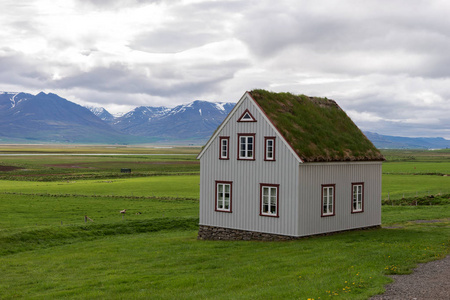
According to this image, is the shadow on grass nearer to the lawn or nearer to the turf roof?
the lawn

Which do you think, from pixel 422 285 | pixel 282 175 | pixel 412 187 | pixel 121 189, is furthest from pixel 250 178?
pixel 412 187

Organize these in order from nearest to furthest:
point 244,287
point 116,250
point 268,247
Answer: point 244,287, point 268,247, point 116,250

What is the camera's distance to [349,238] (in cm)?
3378

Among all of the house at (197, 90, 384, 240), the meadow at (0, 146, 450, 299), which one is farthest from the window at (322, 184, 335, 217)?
the meadow at (0, 146, 450, 299)

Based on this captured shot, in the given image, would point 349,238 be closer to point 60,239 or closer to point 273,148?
point 273,148

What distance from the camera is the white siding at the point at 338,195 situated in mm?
34156

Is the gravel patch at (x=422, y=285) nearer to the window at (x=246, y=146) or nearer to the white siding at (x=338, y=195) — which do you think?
the white siding at (x=338, y=195)

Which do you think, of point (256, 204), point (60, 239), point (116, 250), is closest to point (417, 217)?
point (256, 204)

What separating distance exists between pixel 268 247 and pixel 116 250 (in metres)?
10.5

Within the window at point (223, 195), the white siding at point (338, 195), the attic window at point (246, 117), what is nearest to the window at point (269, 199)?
the white siding at point (338, 195)

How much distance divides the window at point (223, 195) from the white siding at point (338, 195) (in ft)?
19.9

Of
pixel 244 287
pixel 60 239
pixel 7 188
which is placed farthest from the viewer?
pixel 7 188

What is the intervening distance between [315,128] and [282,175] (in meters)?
6.09

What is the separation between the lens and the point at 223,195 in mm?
38031
